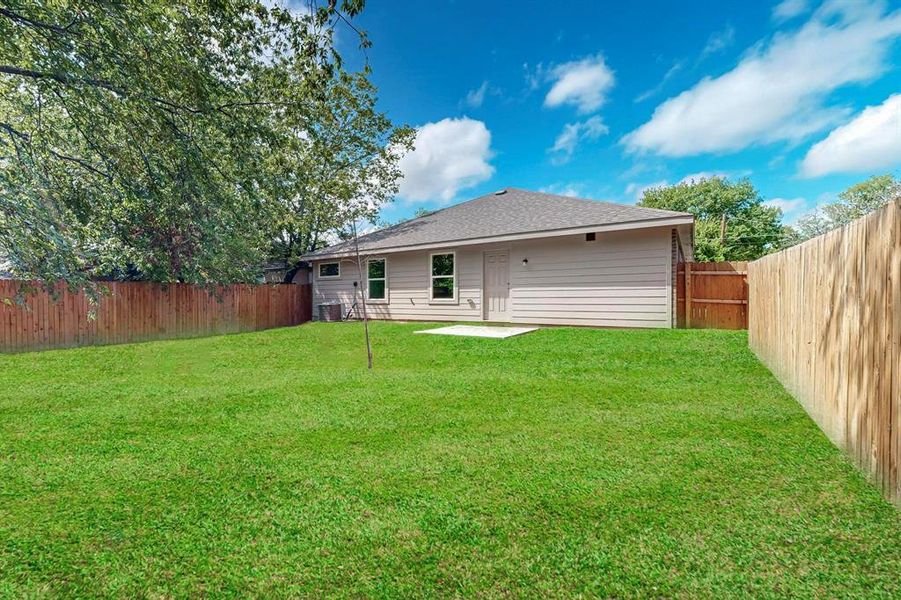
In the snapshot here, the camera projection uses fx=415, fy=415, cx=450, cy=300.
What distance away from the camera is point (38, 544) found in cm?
182

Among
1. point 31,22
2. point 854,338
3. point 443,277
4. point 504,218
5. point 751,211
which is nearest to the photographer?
point 854,338

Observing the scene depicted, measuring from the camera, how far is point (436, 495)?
225cm

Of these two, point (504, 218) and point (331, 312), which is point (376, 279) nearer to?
point (331, 312)

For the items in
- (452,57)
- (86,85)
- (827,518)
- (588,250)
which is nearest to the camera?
(827,518)

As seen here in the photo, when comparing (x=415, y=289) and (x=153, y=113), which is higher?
(x=153, y=113)

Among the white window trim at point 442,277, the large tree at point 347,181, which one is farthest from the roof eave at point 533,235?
the large tree at point 347,181

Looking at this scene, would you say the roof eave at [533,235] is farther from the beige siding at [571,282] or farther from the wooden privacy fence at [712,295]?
the wooden privacy fence at [712,295]

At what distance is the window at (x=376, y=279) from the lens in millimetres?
13711

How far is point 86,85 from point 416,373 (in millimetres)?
5007

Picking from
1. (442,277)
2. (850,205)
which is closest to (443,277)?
(442,277)

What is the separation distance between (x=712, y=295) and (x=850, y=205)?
110 ft

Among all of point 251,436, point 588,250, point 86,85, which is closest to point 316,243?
point 588,250

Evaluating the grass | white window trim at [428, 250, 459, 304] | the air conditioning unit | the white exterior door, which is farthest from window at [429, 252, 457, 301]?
the grass

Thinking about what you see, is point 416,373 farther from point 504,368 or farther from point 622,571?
point 622,571
